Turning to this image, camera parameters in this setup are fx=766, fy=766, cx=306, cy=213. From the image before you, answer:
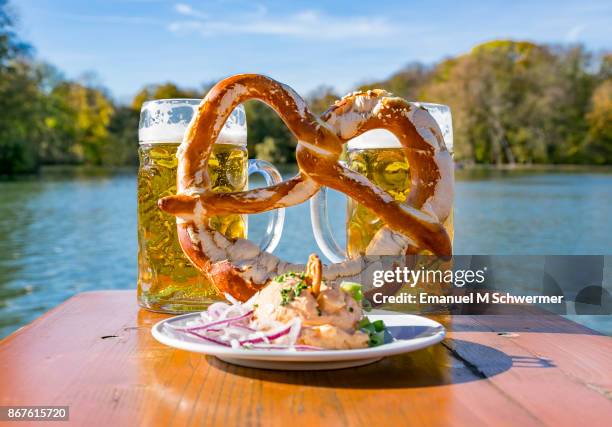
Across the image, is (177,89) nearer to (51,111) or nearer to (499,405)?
(51,111)

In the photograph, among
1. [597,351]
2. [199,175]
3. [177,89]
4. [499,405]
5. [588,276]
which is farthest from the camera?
[177,89]

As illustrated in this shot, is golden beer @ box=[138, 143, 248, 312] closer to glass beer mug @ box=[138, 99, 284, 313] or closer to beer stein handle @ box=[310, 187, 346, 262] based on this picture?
glass beer mug @ box=[138, 99, 284, 313]

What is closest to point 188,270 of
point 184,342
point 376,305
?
point 376,305

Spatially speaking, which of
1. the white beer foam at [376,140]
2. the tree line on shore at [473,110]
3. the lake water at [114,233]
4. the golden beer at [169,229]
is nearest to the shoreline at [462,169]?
the tree line on shore at [473,110]

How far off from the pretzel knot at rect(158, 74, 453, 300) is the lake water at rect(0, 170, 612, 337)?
700cm

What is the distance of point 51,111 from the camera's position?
43750 millimetres

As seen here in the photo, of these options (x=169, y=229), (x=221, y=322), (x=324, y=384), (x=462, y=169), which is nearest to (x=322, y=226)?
(x=169, y=229)

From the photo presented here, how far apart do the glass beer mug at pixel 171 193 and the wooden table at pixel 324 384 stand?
0.22 meters

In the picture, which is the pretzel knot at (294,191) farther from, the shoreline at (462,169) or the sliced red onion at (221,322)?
the shoreline at (462,169)

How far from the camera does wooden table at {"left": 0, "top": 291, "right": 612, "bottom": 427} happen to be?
99cm

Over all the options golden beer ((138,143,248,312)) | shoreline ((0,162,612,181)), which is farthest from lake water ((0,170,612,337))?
shoreline ((0,162,612,181))

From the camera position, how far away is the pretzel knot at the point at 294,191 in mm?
1511

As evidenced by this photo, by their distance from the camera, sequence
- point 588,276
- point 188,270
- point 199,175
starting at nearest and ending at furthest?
point 199,175 → point 188,270 → point 588,276

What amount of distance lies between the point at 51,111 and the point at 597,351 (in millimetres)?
45373
